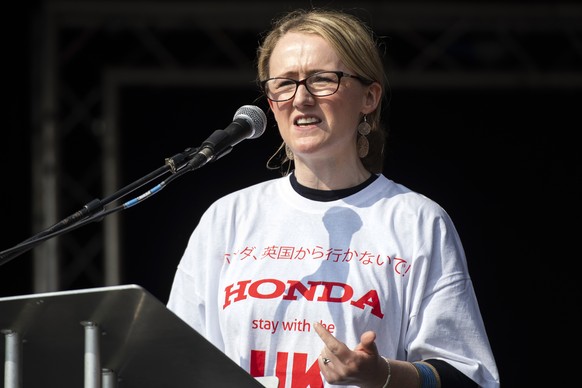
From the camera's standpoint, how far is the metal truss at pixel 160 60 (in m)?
5.80

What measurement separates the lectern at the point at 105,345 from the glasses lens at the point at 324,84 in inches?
29.5

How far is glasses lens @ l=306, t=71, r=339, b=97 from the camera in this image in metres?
2.45

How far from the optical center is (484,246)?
6281 mm

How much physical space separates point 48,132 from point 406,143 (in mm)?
2078

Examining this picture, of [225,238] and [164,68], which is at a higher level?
[164,68]

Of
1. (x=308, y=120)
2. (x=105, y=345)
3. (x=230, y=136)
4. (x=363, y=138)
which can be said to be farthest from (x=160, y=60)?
(x=105, y=345)

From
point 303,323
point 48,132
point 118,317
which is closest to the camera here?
point 118,317

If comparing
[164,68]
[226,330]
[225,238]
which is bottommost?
[226,330]

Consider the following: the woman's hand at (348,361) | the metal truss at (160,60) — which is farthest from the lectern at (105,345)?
the metal truss at (160,60)

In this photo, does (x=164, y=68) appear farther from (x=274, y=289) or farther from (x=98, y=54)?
(x=274, y=289)

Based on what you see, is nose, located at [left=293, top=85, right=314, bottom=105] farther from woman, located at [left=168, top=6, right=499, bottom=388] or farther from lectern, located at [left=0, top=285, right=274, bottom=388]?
lectern, located at [left=0, top=285, right=274, bottom=388]

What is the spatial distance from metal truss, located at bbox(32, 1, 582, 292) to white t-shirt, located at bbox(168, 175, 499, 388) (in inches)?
135

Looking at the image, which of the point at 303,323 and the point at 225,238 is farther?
the point at 225,238

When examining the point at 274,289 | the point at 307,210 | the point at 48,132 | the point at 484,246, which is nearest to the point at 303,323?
the point at 274,289
